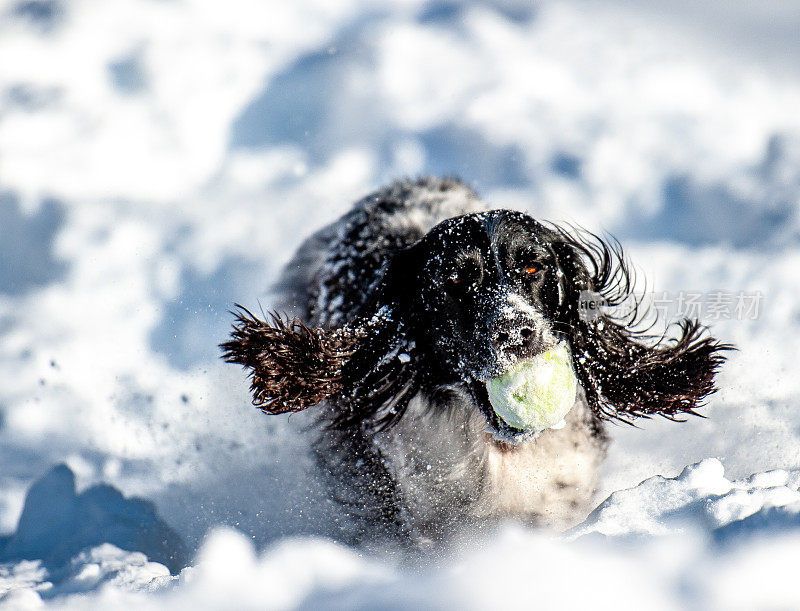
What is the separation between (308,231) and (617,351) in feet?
9.51

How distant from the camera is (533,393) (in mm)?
2533

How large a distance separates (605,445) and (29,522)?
2.99 metres

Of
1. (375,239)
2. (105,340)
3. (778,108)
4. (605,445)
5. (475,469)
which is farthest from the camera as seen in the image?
(778,108)

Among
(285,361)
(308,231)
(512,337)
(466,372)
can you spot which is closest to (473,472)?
(466,372)

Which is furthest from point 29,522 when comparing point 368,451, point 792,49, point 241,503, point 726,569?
point 792,49

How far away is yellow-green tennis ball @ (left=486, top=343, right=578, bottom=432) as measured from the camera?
253cm

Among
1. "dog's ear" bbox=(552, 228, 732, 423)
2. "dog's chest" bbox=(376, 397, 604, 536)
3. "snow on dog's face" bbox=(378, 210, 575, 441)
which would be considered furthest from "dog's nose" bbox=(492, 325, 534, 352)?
"dog's chest" bbox=(376, 397, 604, 536)

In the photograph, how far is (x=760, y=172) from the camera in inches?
200

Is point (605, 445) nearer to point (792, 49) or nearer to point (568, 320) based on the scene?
point (568, 320)

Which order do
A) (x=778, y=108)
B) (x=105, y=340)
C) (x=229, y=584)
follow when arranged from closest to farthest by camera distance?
(x=229, y=584)
(x=105, y=340)
(x=778, y=108)

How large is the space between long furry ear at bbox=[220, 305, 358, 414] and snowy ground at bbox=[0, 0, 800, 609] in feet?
1.97

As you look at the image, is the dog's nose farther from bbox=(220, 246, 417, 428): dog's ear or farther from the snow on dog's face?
bbox=(220, 246, 417, 428): dog's ear

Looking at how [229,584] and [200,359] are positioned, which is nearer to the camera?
[229,584]

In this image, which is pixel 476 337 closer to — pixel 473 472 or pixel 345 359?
pixel 345 359
